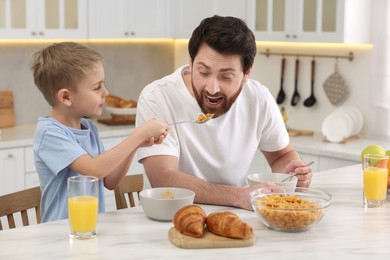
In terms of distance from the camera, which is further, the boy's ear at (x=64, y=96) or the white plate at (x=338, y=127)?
the white plate at (x=338, y=127)

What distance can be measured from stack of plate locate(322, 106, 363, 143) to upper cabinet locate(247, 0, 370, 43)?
468 millimetres

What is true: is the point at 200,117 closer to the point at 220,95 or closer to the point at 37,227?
the point at 220,95

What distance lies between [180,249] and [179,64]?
399 cm

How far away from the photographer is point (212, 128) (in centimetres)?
281

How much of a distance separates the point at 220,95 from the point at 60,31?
2383 millimetres

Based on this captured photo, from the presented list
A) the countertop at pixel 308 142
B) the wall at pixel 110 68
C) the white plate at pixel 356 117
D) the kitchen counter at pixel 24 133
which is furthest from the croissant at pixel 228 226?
the wall at pixel 110 68

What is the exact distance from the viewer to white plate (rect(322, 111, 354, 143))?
4.54 m

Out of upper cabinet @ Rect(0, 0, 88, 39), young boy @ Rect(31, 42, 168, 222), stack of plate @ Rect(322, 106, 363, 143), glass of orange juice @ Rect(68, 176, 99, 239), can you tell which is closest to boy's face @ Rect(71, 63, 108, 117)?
young boy @ Rect(31, 42, 168, 222)

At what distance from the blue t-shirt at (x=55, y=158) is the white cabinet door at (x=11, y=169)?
1.90 m

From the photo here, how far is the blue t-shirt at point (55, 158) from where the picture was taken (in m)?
2.39

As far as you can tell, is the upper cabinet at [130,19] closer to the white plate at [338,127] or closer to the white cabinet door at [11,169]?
the white cabinet door at [11,169]

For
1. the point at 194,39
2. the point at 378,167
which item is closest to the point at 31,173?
the point at 194,39

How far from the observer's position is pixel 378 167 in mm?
2477

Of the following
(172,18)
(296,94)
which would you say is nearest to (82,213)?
(296,94)
